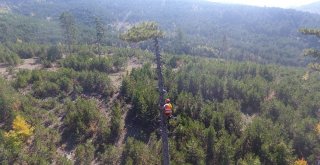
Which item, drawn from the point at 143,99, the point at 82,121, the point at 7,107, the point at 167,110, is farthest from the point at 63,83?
the point at 167,110

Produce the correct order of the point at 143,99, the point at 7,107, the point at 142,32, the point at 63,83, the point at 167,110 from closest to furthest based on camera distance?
the point at 167,110
the point at 142,32
the point at 7,107
the point at 143,99
the point at 63,83

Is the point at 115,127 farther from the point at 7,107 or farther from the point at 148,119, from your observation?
the point at 7,107

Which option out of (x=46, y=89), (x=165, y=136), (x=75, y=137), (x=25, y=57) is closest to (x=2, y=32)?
(x=25, y=57)

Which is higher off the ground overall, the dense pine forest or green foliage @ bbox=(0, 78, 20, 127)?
green foliage @ bbox=(0, 78, 20, 127)

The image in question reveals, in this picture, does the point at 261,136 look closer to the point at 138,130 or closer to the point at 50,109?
the point at 138,130

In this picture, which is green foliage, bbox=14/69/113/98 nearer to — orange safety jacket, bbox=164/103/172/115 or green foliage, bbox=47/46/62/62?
green foliage, bbox=47/46/62/62

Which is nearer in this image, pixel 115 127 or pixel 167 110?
pixel 167 110

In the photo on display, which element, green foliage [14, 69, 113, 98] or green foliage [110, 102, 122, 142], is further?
green foliage [14, 69, 113, 98]

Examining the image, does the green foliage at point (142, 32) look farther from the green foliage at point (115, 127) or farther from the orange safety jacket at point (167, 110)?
the green foliage at point (115, 127)

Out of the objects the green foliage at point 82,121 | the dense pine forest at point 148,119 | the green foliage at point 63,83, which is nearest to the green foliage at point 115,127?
the dense pine forest at point 148,119

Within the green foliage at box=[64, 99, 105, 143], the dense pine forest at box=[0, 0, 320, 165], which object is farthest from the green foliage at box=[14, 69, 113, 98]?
the green foliage at box=[64, 99, 105, 143]

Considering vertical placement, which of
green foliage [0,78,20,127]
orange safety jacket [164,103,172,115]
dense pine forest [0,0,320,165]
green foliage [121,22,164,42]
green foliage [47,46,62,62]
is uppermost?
green foliage [121,22,164,42]
